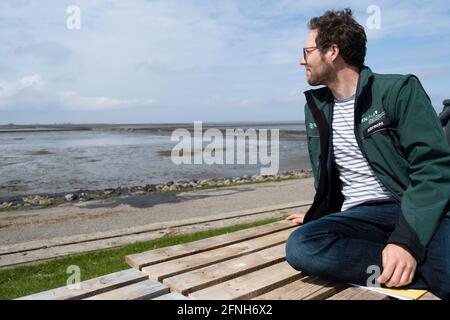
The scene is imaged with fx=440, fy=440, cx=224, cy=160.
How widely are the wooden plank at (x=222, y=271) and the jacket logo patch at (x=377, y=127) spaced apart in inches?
40.8

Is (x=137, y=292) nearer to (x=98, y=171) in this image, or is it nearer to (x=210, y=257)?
(x=210, y=257)

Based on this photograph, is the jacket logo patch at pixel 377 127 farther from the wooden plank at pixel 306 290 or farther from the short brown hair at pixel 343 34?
the wooden plank at pixel 306 290

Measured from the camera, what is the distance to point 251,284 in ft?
8.48

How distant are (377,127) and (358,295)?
101cm

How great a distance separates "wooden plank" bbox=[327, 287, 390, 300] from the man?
0.08m

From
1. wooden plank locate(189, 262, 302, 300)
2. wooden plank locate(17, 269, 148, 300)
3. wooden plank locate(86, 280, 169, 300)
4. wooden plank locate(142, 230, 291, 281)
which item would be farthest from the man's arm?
wooden plank locate(17, 269, 148, 300)

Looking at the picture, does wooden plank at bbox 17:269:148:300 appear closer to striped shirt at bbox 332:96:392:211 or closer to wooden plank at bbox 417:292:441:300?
striped shirt at bbox 332:96:392:211

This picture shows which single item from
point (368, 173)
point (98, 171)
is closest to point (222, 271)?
point (368, 173)

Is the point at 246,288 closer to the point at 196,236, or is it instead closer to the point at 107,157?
the point at 196,236
